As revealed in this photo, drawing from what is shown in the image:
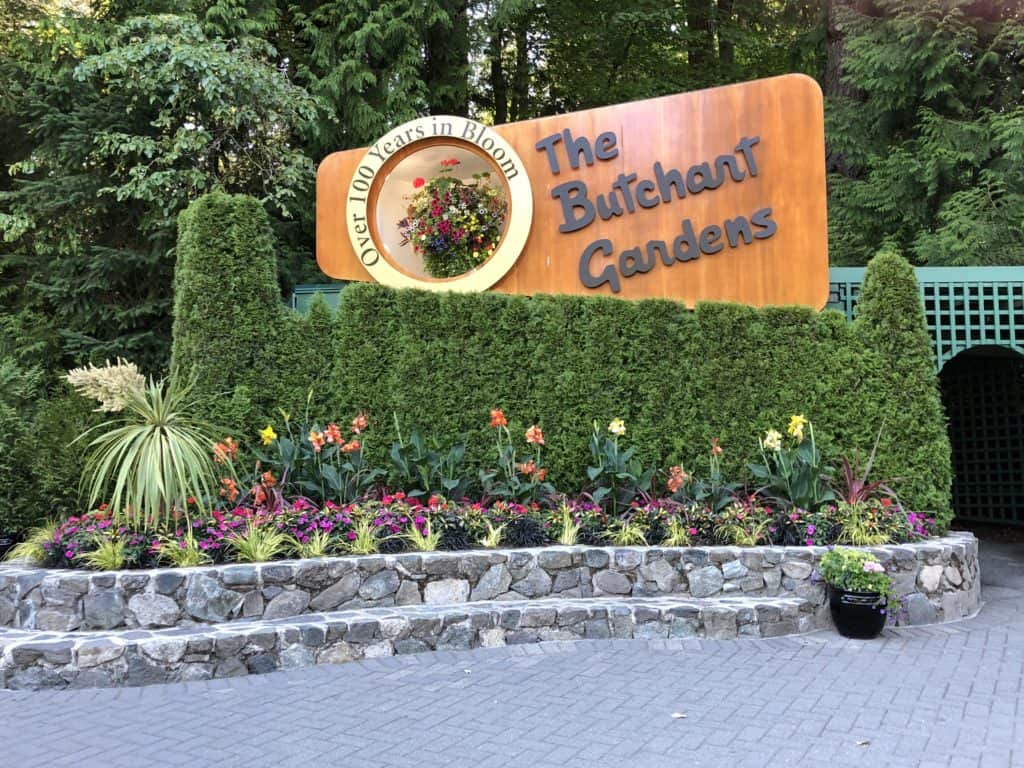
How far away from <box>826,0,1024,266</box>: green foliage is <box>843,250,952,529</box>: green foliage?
11.1 feet

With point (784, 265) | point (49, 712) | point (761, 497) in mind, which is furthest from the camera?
point (784, 265)

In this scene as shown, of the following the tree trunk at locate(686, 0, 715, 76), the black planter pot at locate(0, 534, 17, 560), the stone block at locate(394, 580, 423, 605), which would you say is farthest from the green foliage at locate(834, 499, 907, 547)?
the tree trunk at locate(686, 0, 715, 76)

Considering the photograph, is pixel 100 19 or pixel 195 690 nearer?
pixel 195 690

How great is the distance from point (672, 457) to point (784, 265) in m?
2.33

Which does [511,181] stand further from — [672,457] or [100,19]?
[100,19]

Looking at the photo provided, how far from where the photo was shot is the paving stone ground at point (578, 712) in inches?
144

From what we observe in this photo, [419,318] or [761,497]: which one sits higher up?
[419,318]

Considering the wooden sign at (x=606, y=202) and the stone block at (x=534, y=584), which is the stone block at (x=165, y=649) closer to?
the stone block at (x=534, y=584)

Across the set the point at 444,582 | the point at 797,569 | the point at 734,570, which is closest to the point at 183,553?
the point at 444,582

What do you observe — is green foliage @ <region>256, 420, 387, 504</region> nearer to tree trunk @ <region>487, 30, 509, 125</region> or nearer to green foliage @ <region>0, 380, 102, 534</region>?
green foliage @ <region>0, 380, 102, 534</region>

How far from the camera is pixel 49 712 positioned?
429 centimetres

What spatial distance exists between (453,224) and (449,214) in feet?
0.37

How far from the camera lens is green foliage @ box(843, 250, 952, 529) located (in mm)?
6852

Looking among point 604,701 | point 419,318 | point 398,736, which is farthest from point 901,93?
point 398,736
